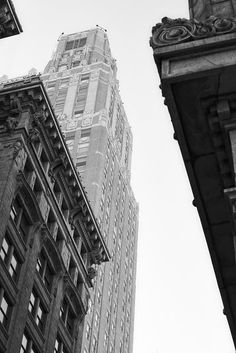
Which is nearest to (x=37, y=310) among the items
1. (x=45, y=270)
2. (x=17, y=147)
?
(x=45, y=270)

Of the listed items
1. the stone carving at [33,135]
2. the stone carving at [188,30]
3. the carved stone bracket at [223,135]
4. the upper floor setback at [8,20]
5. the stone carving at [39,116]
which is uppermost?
the upper floor setback at [8,20]

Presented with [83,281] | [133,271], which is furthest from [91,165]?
[83,281]

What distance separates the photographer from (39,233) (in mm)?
42000

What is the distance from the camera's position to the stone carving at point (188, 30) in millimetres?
13406

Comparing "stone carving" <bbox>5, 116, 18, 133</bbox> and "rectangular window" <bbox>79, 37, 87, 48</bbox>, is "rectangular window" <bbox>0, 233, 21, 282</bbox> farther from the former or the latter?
"rectangular window" <bbox>79, 37, 87, 48</bbox>

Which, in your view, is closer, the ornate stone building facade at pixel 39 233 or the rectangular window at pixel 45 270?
the ornate stone building facade at pixel 39 233

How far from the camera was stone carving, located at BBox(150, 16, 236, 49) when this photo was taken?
13406 mm

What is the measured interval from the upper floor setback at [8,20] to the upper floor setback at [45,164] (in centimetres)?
419

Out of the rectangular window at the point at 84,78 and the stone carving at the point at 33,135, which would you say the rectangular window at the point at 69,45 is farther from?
the stone carving at the point at 33,135

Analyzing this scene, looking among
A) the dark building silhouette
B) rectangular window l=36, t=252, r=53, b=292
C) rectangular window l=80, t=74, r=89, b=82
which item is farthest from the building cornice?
rectangular window l=80, t=74, r=89, b=82

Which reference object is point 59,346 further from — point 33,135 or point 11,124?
point 11,124

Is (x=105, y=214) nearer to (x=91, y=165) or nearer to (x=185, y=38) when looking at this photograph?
(x=91, y=165)

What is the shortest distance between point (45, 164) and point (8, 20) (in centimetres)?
1133

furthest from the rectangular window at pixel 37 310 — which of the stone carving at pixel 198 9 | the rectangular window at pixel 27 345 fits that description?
the stone carving at pixel 198 9
